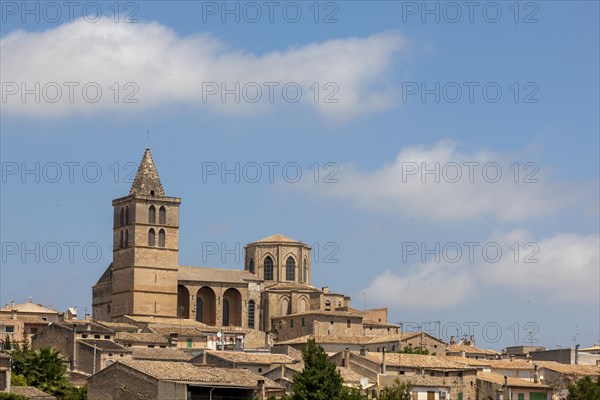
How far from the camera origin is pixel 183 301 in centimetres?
10988

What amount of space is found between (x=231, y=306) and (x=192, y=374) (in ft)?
167

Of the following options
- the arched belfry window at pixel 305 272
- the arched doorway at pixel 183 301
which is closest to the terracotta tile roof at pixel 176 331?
the arched doorway at pixel 183 301

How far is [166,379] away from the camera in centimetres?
5875

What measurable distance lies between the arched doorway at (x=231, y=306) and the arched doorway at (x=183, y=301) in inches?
123

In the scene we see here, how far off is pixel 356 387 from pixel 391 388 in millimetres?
1664

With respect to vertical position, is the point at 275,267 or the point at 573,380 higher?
the point at 275,267

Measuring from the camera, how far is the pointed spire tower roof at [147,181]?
109875mm

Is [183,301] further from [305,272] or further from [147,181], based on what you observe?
[305,272]

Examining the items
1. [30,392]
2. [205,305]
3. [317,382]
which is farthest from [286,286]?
[30,392]

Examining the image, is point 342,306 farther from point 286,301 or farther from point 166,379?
point 166,379

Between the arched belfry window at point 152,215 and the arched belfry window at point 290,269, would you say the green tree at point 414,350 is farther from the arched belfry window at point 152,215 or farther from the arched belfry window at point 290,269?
the arched belfry window at point 152,215

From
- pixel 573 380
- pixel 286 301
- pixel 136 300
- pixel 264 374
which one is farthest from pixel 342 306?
pixel 264 374

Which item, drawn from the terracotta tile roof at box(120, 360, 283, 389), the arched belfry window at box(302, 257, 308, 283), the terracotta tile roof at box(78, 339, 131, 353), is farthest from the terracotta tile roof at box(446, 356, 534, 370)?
the arched belfry window at box(302, 257, 308, 283)

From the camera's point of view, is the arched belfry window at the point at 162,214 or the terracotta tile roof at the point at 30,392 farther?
the arched belfry window at the point at 162,214
